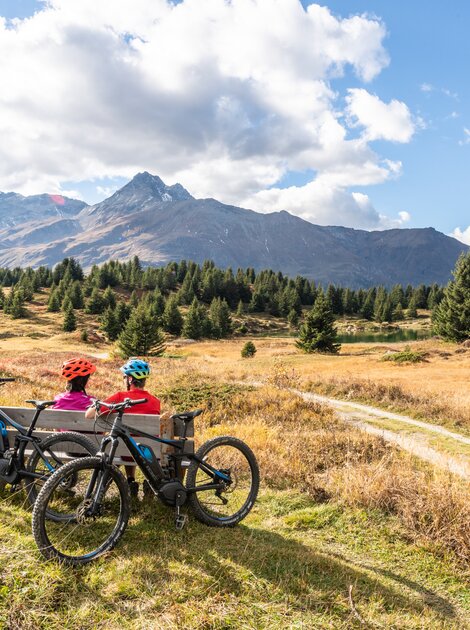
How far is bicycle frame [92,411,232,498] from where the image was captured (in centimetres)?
500

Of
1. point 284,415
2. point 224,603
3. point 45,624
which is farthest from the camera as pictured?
point 284,415

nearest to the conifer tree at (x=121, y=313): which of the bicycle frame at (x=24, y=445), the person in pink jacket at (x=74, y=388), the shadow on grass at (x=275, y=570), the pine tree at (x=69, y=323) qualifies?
the pine tree at (x=69, y=323)

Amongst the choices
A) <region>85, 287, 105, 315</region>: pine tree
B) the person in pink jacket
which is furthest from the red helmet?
<region>85, 287, 105, 315</region>: pine tree

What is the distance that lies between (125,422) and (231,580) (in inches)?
99.5

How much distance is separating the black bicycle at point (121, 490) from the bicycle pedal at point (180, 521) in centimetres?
1

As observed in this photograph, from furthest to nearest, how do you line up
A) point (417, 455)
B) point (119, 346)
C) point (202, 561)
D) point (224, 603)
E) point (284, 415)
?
1. point (119, 346)
2. point (284, 415)
3. point (417, 455)
4. point (202, 561)
5. point (224, 603)

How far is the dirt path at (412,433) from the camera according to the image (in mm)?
11172

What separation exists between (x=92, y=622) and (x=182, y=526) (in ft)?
6.00

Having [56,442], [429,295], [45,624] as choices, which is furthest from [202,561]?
[429,295]

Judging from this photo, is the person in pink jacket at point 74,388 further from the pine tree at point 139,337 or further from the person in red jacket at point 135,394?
the pine tree at point 139,337

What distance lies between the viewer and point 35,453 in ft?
19.6

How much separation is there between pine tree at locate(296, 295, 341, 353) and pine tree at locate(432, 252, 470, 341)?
15.5m

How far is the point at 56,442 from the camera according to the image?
591 cm

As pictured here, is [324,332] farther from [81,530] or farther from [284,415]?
[81,530]
